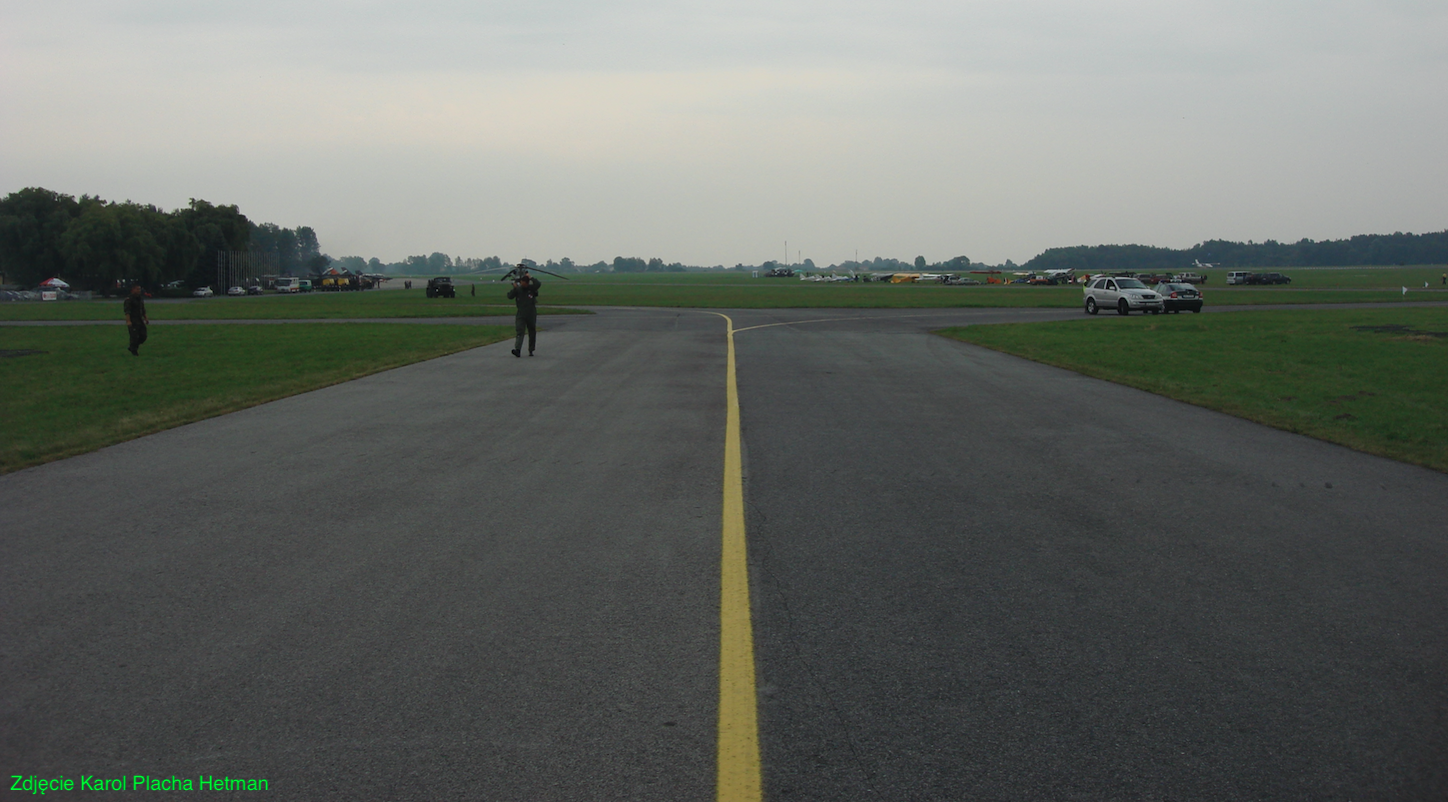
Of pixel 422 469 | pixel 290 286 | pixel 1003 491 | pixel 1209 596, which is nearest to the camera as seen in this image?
pixel 1209 596

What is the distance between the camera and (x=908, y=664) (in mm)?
4223

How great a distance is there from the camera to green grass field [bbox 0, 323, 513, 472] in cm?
1172

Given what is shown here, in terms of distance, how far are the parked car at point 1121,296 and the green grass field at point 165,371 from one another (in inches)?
1017

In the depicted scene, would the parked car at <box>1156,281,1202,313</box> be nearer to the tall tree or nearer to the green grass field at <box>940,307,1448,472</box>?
the green grass field at <box>940,307,1448,472</box>

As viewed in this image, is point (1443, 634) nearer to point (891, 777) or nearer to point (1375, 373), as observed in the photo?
point (891, 777)

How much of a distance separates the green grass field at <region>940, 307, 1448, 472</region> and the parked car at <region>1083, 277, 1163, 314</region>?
4.99 meters

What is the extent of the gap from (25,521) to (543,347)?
16.3 m

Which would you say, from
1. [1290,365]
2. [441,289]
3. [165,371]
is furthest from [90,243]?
[1290,365]

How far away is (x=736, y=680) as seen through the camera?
4.05 metres

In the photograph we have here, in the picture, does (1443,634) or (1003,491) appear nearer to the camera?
(1443,634)

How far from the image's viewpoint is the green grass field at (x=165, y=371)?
11719mm

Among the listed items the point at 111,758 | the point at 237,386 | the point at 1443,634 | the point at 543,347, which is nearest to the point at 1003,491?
the point at 1443,634

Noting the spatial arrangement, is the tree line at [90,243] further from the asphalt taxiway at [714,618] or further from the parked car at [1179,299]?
the asphalt taxiway at [714,618]

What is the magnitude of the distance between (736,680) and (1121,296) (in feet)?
135
